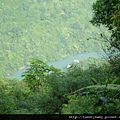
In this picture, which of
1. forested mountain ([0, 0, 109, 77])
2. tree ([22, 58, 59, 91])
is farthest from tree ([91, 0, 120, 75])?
forested mountain ([0, 0, 109, 77])

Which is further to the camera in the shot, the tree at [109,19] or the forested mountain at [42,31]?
the forested mountain at [42,31]

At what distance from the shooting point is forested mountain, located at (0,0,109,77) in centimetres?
6912

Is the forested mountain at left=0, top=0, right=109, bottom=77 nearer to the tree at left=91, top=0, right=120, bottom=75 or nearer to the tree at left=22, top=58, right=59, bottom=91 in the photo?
the tree at left=22, top=58, right=59, bottom=91

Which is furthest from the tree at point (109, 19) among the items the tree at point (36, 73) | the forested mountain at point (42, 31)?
the forested mountain at point (42, 31)

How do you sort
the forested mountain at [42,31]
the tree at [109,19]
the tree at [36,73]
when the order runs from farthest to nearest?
1. the forested mountain at [42,31]
2. the tree at [36,73]
3. the tree at [109,19]

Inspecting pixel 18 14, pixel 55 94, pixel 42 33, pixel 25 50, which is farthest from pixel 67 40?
pixel 55 94

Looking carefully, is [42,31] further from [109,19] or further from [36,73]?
[109,19]

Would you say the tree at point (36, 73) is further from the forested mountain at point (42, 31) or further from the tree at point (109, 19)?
the forested mountain at point (42, 31)

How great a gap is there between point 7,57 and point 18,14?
2653 centimetres

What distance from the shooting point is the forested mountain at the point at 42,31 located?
69125mm

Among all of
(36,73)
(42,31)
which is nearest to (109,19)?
(36,73)

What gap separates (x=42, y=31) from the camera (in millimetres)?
83000

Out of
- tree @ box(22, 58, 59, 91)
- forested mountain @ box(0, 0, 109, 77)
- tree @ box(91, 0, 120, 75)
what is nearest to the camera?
tree @ box(91, 0, 120, 75)

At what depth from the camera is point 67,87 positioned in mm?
3830
